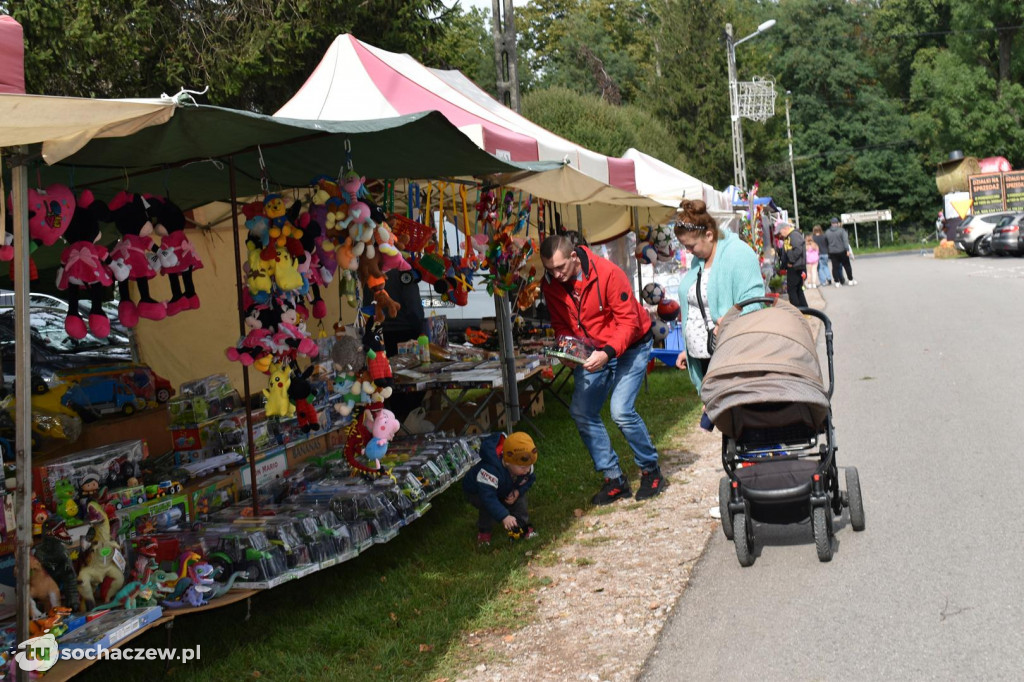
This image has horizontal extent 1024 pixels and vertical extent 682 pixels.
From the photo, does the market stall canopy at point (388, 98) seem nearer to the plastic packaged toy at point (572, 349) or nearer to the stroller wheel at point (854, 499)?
the plastic packaged toy at point (572, 349)

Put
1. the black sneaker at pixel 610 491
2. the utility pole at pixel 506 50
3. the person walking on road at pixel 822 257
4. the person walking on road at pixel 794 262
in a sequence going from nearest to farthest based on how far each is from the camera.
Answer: the black sneaker at pixel 610 491 → the utility pole at pixel 506 50 → the person walking on road at pixel 794 262 → the person walking on road at pixel 822 257

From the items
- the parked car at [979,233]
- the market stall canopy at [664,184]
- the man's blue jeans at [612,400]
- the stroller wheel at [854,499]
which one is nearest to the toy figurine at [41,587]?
the man's blue jeans at [612,400]

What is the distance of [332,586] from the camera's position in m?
5.73

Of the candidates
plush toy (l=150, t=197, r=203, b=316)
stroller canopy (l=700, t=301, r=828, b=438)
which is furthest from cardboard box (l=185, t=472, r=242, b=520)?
stroller canopy (l=700, t=301, r=828, b=438)

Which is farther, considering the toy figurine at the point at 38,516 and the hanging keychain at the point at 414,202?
the hanging keychain at the point at 414,202

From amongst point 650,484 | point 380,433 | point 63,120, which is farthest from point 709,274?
point 63,120

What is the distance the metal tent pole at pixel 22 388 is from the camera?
3.69 meters

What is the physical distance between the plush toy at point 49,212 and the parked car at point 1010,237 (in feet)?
111

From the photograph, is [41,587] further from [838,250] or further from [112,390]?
[838,250]

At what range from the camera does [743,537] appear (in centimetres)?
531

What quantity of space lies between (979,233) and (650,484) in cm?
3295

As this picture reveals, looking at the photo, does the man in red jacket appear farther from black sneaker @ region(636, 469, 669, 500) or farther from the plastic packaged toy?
black sneaker @ region(636, 469, 669, 500)

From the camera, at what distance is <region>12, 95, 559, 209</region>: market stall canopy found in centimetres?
453

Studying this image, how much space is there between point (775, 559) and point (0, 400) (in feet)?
15.8
